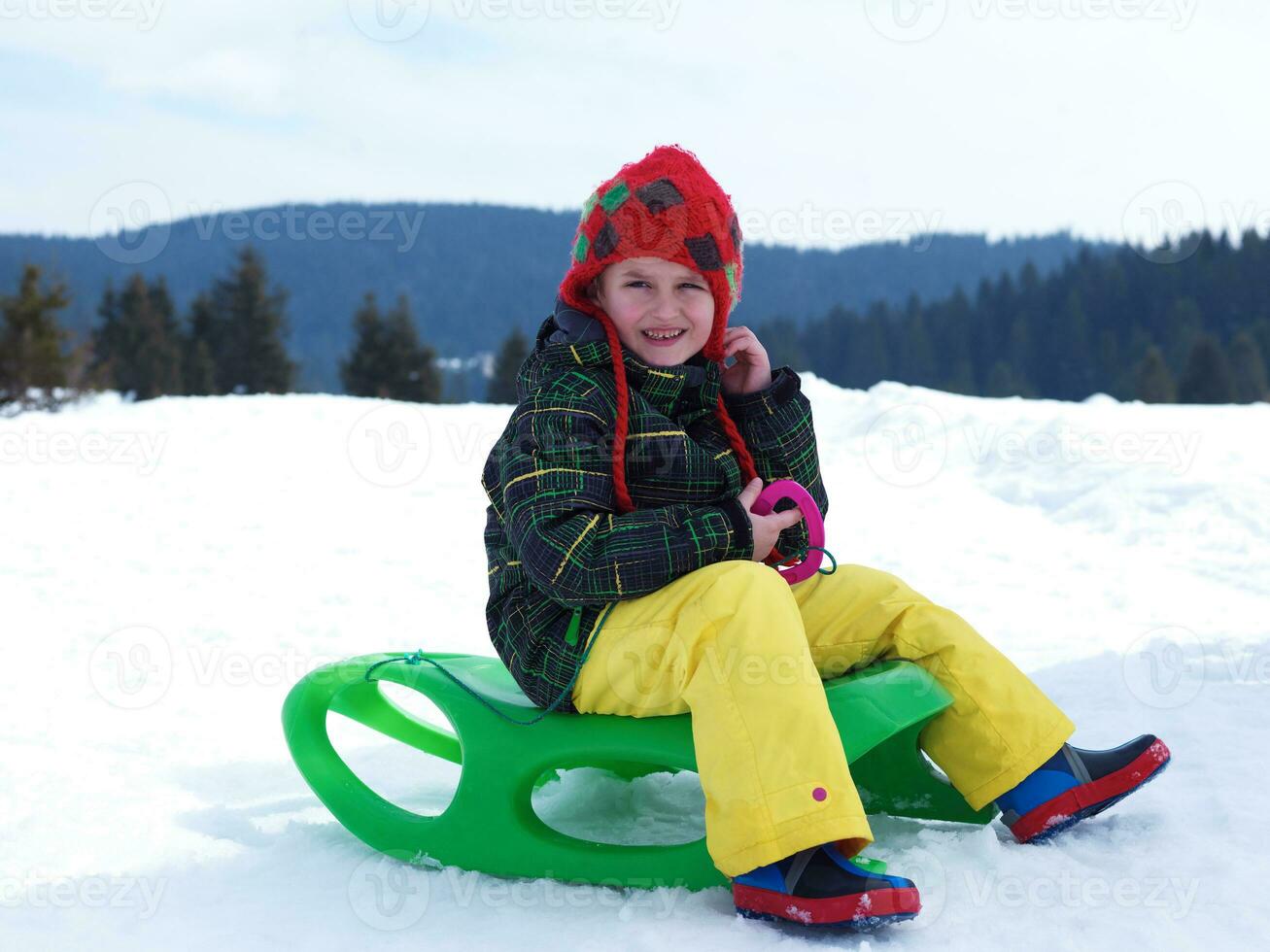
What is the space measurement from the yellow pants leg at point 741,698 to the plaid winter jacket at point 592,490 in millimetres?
72

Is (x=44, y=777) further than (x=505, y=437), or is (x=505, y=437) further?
(x=44, y=777)

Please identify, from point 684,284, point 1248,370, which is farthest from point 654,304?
point 1248,370

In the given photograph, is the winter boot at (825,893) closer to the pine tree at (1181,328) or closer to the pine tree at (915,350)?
the pine tree at (1181,328)

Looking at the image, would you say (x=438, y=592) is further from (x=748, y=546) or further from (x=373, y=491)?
(x=748, y=546)

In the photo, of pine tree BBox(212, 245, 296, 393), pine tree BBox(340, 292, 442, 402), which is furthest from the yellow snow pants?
pine tree BBox(212, 245, 296, 393)

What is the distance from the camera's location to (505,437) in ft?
7.44

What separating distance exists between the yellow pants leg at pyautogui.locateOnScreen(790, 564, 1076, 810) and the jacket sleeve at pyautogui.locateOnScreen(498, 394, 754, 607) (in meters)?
0.39

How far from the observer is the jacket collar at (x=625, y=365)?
7.50 ft

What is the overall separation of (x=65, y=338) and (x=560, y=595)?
36.7 m

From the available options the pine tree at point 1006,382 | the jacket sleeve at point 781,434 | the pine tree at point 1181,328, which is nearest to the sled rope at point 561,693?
the jacket sleeve at point 781,434

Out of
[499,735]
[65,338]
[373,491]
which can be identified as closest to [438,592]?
[373,491]

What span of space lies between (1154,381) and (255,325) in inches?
1332

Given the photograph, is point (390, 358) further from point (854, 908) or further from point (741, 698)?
point (854, 908)

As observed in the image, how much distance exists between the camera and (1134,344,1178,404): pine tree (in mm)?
42500
